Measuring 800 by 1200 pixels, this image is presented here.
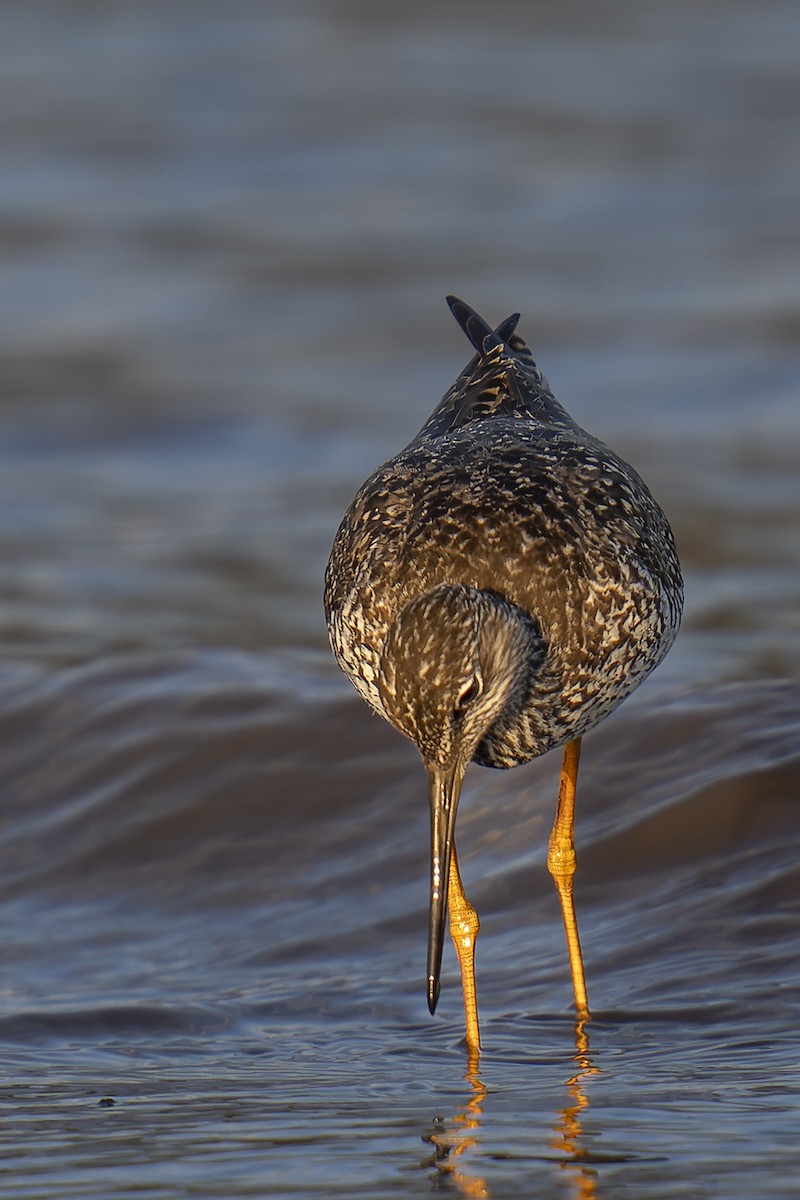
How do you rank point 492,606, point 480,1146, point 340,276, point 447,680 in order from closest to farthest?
point 480,1146
point 447,680
point 492,606
point 340,276

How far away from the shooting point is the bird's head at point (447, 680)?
6324 mm

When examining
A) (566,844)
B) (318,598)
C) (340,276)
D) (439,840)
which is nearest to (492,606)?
(439,840)

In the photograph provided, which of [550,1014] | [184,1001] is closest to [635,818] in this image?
[550,1014]

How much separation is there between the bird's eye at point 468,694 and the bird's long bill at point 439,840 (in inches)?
12.3

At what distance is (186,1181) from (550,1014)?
2221 millimetres

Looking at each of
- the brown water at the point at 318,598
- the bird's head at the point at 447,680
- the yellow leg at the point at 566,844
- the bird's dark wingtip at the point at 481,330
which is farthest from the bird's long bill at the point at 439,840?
the bird's dark wingtip at the point at 481,330

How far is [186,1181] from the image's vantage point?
534cm

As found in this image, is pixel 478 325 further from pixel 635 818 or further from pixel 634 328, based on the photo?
pixel 634 328

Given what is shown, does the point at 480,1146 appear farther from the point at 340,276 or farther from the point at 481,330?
the point at 340,276

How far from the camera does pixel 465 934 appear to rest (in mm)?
7496

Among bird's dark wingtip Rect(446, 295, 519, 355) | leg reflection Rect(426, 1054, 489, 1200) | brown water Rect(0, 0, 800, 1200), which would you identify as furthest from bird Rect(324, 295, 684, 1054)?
bird's dark wingtip Rect(446, 295, 519, 355)

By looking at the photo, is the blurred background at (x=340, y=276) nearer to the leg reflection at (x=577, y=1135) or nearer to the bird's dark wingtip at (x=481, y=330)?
the bird's dark wingtip at (x=481, y=330)

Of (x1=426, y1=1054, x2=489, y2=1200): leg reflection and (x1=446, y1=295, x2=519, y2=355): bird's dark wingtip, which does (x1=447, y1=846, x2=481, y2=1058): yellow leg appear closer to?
(x1=426, y1=1054, x2=489, y2=1200): leg reflection

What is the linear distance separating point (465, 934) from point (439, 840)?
0.96 meters
